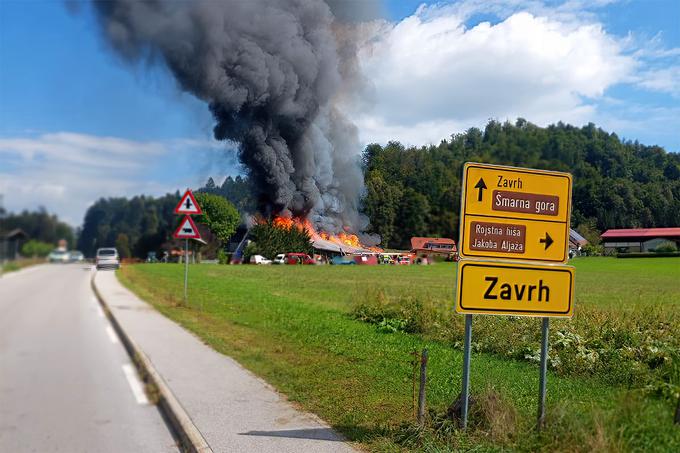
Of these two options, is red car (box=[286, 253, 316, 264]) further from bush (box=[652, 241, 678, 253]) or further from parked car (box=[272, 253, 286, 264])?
bush (box=[652, 241, 678, 253])

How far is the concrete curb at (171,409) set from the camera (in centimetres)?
583

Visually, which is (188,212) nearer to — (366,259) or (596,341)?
(366,259)

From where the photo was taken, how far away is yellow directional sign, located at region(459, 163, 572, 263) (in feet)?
17.3

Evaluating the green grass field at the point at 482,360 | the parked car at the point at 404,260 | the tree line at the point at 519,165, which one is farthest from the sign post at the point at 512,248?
the parked car at the point at 404,260

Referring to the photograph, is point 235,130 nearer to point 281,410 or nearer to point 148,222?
point 281,410

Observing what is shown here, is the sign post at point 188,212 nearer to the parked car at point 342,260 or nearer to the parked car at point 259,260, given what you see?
the parked car at point 259,260

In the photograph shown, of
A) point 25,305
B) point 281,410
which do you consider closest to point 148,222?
point 25,305

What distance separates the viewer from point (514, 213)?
535 cm

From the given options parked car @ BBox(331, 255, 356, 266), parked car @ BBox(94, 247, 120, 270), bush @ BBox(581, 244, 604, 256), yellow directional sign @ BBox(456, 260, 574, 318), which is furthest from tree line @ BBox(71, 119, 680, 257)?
parked car @ BBox(94, 247, 120, 270)

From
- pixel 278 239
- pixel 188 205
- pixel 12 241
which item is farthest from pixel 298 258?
pixel 12 241

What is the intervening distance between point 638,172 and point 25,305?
20.0m

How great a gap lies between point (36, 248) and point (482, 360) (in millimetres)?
Result: 16647

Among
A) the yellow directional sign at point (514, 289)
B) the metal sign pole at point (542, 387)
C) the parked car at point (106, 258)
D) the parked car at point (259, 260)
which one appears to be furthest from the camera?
the parked car at point (106, 258)

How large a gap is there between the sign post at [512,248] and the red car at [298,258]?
9.28 ft
